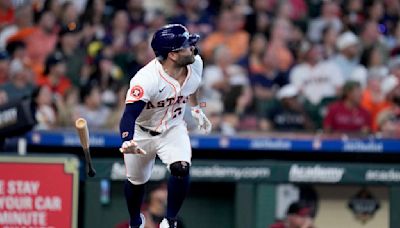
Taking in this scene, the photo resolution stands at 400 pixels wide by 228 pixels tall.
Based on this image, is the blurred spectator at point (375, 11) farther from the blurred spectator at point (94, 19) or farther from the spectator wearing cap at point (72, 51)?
the spectator wearing cap at point (72, 51)

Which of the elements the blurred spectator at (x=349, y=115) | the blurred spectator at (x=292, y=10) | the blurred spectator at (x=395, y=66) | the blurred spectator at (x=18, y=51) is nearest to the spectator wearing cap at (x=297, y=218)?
the blurred spectator at (x=349, y=115)

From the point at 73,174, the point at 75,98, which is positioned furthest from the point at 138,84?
the point at 75,98

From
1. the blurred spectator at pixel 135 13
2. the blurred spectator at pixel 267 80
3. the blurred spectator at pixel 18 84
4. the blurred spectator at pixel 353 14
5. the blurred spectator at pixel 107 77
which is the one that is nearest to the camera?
the blurred spectator at pixel 18 84

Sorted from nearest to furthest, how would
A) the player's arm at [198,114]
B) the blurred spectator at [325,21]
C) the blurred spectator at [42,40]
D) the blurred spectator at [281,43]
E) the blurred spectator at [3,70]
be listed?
the player's arm at [198,114]
the blurred spectator at [3,70]
the blurred spectator at [42,40]
the blurred spectator at [281,43]
the blurred spectator at [325,21]

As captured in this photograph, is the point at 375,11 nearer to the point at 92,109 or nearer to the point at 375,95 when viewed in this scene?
the point at 375,95

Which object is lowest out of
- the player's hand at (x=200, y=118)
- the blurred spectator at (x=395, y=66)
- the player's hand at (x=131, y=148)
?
the player's hand at (x=131, y=148)

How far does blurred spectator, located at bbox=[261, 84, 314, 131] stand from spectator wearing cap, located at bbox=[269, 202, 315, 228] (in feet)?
5.87

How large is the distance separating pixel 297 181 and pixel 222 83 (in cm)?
281

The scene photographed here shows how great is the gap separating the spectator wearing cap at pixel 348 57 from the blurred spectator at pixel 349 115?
1635mm

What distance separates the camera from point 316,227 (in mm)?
12492

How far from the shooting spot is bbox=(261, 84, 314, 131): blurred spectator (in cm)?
1426

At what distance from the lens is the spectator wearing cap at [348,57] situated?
52.4 ft

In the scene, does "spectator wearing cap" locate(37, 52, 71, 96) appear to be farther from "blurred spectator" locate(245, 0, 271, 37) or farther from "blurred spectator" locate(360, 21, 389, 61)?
"blurred spectator" locate(360, 21, 389, 61)

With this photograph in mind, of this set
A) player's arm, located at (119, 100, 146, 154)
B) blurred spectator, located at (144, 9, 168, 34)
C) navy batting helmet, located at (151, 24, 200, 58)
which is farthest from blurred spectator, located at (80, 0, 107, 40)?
player's arm, located at (119, 100, 146, 154)
